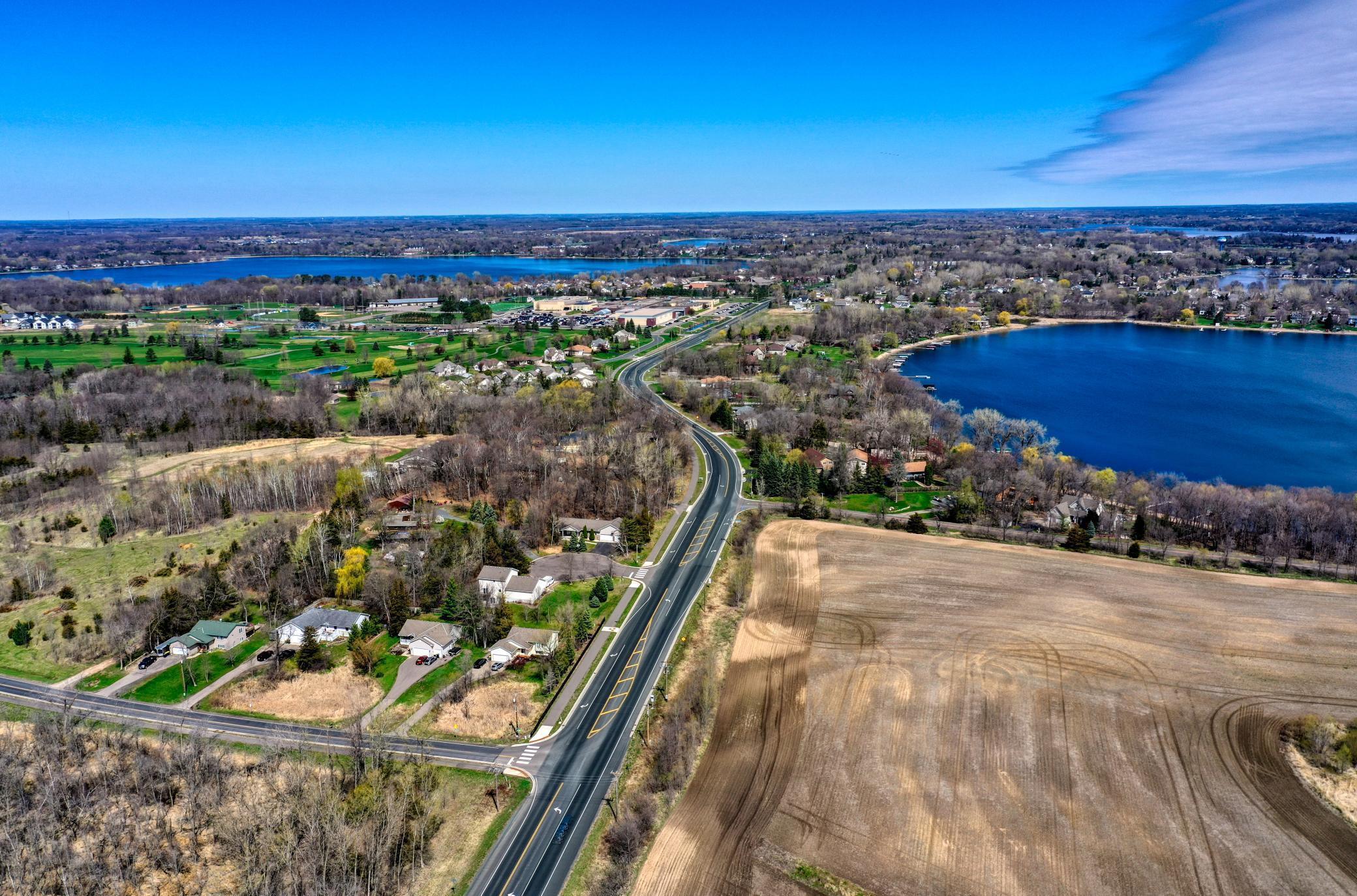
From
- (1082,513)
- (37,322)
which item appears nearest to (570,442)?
(1082,513)

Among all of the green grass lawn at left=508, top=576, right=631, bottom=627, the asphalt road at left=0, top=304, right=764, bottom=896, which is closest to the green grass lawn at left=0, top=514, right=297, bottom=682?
the asphalt road at left=0, top=304, right=764, bottom=896

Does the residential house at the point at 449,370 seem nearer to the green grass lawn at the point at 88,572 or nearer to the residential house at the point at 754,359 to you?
the residential house at the point at 754,359

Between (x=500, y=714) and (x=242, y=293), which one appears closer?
(x=500, y=714)

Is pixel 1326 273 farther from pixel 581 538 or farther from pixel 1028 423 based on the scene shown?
pixel 581 538

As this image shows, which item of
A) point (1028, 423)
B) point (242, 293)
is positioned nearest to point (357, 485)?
point (1028, 423)

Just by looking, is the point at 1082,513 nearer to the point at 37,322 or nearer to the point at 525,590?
the point at 525,590

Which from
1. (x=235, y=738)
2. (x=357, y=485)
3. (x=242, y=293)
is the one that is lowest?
(x=235, y=738)

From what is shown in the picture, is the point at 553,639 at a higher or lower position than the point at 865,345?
lower

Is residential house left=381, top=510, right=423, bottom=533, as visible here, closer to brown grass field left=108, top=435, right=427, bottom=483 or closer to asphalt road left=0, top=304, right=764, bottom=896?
brown grass field left=108, top=435, right=427, bottom=483
